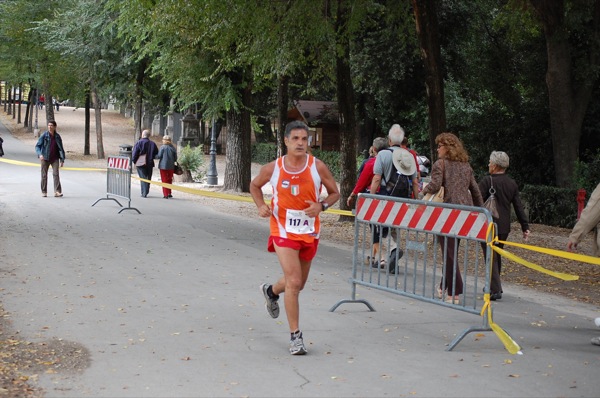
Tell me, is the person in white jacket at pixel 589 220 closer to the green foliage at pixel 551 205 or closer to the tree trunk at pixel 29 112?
the green foliage at pixel 551 205

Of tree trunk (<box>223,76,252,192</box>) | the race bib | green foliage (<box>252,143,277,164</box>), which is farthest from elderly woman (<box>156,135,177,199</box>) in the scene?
green foliage (<box>252,143,277,164</box>)

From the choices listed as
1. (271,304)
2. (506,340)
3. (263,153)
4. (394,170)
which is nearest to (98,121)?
(263,153)

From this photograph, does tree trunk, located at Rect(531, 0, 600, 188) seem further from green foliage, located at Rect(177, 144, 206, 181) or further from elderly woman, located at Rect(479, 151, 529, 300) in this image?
green foliage, located at Rect(177, 144, 206, 181)

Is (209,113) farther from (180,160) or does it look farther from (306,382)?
(306,382)

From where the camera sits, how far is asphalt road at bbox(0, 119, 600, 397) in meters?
6.68

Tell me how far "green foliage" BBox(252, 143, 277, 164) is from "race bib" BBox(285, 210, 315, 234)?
44.4 meters

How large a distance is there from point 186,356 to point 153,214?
13446 millimetres

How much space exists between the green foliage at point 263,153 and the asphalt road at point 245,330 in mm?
37390

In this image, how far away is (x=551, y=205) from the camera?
23234mm

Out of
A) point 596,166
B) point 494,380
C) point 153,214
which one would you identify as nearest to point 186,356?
point 494,380

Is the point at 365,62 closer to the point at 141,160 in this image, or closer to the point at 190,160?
the point at 190,160

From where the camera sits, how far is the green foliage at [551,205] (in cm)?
2266

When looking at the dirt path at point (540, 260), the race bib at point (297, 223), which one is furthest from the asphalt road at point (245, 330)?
the race bib at point (297, 223)

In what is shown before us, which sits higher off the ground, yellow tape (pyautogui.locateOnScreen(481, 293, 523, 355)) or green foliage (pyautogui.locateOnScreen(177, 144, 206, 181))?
green foliage (pyautogui.locateOnScreen(177, 144, 206, 181))
